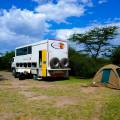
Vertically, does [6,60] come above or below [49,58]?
above

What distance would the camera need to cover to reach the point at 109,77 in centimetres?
A: 1911

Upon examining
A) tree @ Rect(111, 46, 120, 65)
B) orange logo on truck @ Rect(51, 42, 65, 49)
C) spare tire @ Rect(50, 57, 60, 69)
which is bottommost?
spare tire @ Rect(50, 57, 60, 69)

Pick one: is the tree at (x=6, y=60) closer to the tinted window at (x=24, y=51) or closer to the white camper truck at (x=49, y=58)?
the tinted window at (x=24, y=51)

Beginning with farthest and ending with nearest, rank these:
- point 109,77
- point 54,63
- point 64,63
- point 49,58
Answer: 1. point 64,63
2. point 54,63
3. point 49,58
4. point 109,77

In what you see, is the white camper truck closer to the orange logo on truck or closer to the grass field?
the orange logo on truck

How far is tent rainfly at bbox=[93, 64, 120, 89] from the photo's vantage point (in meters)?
18.5

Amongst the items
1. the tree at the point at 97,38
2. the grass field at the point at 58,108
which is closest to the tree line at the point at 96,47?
the tree at the point at 97,38

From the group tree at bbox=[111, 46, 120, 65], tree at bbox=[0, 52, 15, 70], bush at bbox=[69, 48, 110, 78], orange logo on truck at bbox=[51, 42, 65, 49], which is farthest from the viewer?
tree at bbox=[0, 52, 15, 70]

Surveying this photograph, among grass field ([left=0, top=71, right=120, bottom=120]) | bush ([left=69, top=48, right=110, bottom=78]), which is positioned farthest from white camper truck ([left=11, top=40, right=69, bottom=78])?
grass field ([left=0, top=71, right=120, bottom=120])

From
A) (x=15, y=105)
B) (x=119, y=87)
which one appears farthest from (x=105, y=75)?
(x=15, y=105)

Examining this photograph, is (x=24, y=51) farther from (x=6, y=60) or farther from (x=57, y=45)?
(x=6, y=60)

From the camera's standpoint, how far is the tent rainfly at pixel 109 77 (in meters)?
18.5

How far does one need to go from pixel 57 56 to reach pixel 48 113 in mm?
15499

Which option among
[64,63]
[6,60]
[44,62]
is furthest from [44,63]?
[6,60]
